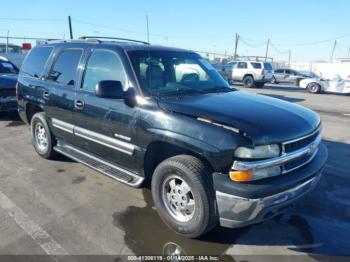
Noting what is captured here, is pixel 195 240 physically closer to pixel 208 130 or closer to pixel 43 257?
pixel 208 130

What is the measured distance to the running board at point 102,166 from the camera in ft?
12.5

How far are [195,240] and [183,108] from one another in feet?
4.45

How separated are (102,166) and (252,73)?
63.7 ft

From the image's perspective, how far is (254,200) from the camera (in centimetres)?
279

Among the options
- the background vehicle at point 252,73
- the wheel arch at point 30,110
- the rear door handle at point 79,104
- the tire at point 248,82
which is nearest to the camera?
the rear door handle at point 79,104

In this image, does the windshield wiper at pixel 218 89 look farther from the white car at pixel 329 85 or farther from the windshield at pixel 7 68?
the white car at pixel 329 85

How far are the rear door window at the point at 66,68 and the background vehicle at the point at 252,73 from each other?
60.8ft

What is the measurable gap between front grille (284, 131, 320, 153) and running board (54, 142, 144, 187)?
1665mm

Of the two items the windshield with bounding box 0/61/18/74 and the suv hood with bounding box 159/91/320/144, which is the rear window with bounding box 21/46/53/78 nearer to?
the suv hood with bounding box 159/91/320/144

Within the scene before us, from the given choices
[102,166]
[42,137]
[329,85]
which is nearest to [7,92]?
[42,137]

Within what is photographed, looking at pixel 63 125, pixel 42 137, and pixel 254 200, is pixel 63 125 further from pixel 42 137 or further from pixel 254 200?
pixel 254 200

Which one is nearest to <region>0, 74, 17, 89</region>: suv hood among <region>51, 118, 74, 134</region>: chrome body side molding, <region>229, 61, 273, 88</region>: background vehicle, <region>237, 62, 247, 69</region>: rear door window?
<region>51, 118, 74, 134</region>: chrome body side molding

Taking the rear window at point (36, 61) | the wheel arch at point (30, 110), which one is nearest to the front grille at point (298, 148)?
the rear window at point (36, 61)

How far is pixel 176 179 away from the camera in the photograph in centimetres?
336
